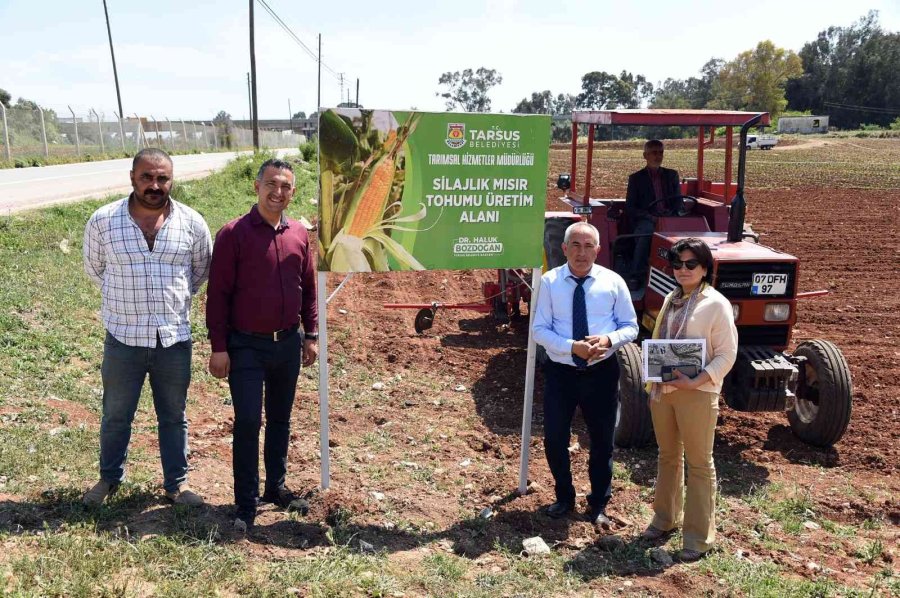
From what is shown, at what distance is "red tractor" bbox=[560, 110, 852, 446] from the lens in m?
5.41

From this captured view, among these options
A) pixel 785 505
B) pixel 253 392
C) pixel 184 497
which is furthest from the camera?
pixel 785 505

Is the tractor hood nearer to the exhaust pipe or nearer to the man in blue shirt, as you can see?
the exhaust pipe

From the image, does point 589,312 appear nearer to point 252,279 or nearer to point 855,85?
point 252,279

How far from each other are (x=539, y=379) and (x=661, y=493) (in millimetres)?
3191

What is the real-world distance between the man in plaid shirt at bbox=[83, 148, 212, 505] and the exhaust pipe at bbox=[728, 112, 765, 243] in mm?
3824

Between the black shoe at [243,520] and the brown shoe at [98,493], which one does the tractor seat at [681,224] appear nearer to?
the black shoe at [243,520]

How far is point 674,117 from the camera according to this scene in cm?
618

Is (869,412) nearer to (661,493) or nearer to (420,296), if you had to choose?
(661,493)

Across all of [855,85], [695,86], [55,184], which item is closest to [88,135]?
[55,184]

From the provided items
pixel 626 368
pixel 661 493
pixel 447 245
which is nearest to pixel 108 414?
pixel 447 245

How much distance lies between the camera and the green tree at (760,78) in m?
88.0

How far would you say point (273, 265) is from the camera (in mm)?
3941

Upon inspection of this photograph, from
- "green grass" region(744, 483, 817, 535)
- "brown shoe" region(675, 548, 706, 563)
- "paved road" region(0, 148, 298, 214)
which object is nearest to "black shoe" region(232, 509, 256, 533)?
"brown shoe" region(675, 548, 706, 563)

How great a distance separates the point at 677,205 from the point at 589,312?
3.09 m
